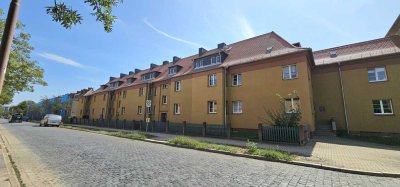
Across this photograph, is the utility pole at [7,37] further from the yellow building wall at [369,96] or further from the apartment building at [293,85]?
the yellow building wall at [369,96]

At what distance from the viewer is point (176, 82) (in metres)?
28.8

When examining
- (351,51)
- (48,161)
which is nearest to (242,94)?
(351,51)

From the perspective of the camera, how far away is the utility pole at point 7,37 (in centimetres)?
232

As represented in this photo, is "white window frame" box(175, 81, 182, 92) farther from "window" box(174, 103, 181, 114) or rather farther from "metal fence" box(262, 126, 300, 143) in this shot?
"metal fence" box(262, 126, 300, 143)

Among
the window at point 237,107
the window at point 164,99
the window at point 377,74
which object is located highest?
the window at point 377,74

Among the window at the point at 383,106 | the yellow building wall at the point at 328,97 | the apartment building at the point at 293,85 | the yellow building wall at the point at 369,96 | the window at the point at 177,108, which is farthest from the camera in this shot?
the window at the point at 177,108

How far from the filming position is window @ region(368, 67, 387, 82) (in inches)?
728

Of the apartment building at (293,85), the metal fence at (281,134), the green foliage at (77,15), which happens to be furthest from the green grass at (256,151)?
the green foliage at (77,15)

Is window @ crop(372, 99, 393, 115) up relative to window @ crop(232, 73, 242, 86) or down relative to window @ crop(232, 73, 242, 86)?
down

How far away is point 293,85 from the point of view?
18297 millimetres

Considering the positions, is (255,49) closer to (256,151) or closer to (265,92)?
(265,92)

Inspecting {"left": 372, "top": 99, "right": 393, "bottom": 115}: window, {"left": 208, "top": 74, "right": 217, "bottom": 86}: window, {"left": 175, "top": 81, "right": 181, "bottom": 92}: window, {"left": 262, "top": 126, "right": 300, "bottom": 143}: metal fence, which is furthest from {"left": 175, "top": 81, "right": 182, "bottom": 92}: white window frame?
{"left": 372, "top": 99, "right": 393, "bottom": 115}: window

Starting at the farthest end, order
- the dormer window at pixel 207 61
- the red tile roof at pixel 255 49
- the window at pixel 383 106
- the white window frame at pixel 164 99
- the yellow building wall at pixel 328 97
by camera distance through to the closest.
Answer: the white window frame at pixel 164 99 < the dormer window at pixel 207 61 < the yellow building wall at pixel 328 97 < the red tile roof at pixel 255 49 < the window at pixel 383 106

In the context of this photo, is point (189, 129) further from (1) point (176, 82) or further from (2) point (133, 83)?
(2) point (133, 83)
